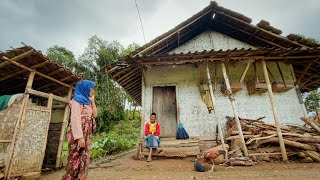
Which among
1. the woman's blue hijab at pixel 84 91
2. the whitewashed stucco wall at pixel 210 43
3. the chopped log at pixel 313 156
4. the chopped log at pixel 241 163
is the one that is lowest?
the chopped log at pixel 241 163

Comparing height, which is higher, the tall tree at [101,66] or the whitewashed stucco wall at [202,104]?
the tall tree at [101,66]

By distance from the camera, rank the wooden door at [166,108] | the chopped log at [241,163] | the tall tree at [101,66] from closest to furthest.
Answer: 1. the chopped log at [241,163]
2. the wooden door at [166,108]
3. the tall tree at [101,66]

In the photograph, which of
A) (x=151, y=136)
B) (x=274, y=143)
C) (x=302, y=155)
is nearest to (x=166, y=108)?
(x=151, y=136)

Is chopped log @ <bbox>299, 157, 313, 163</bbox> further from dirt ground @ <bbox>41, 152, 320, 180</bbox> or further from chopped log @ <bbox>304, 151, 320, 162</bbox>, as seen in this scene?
dirt ground @ <bbox>41, 152, 320, 180</bbox>

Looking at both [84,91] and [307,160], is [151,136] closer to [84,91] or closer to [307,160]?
[84,91]

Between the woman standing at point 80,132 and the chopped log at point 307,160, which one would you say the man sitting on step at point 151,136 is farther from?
the chopped log at point 307,160

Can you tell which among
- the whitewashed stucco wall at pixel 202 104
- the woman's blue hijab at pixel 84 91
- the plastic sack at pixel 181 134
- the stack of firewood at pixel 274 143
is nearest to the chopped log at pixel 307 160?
the stack of firewood at pixel 274 143

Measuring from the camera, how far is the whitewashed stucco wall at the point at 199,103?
7.64m

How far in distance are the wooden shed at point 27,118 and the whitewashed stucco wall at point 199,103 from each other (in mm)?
3072

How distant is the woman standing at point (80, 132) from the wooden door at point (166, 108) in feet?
16.6

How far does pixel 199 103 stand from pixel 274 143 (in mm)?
2776

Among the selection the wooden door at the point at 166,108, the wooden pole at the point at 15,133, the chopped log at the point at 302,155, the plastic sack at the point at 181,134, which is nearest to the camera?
the wooden pole at the point at 15,133

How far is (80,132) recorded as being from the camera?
285 cm

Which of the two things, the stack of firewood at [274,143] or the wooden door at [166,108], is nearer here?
the stack of firewood at [274,143]
